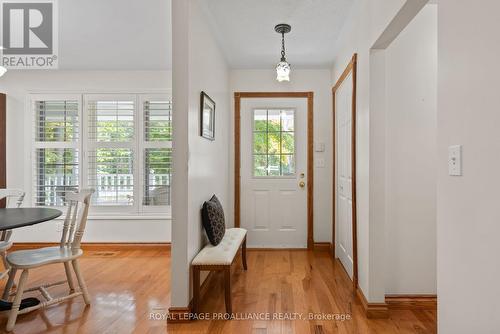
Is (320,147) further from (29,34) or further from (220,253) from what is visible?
(29,34)

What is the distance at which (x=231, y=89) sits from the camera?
4.12 meters

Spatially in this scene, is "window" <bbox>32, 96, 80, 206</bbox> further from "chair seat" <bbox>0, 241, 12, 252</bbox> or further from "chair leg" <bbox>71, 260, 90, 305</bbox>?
"chair leg" <bbox>71, 260, 90, 305</bbox>

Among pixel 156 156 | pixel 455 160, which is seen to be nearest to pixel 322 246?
pixel 156 156

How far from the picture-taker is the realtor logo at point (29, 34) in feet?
8.55

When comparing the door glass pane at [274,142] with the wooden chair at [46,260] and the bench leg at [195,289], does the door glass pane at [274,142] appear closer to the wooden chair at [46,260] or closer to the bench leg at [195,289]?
the bench leg at [195,289]

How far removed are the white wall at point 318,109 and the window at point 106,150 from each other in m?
1.04

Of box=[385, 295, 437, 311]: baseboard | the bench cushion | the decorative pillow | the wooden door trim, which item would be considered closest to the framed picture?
the decorative pillow

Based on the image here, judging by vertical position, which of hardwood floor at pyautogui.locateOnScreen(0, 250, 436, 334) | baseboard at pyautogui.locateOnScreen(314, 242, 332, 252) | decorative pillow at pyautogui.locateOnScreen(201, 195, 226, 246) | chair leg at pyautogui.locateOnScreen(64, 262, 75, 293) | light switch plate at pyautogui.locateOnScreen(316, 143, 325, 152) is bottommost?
hardwood floor at pyautogui.locateOnScreen(0, 250, 436, 334)

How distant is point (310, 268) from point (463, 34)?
9.00ft

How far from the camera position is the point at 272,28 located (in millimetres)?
3002

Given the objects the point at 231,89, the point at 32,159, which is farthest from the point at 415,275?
the point at 32,159

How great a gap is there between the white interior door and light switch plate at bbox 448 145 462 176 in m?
1.74

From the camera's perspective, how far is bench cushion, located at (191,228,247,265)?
2.26 m

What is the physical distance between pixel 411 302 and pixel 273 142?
245cm
